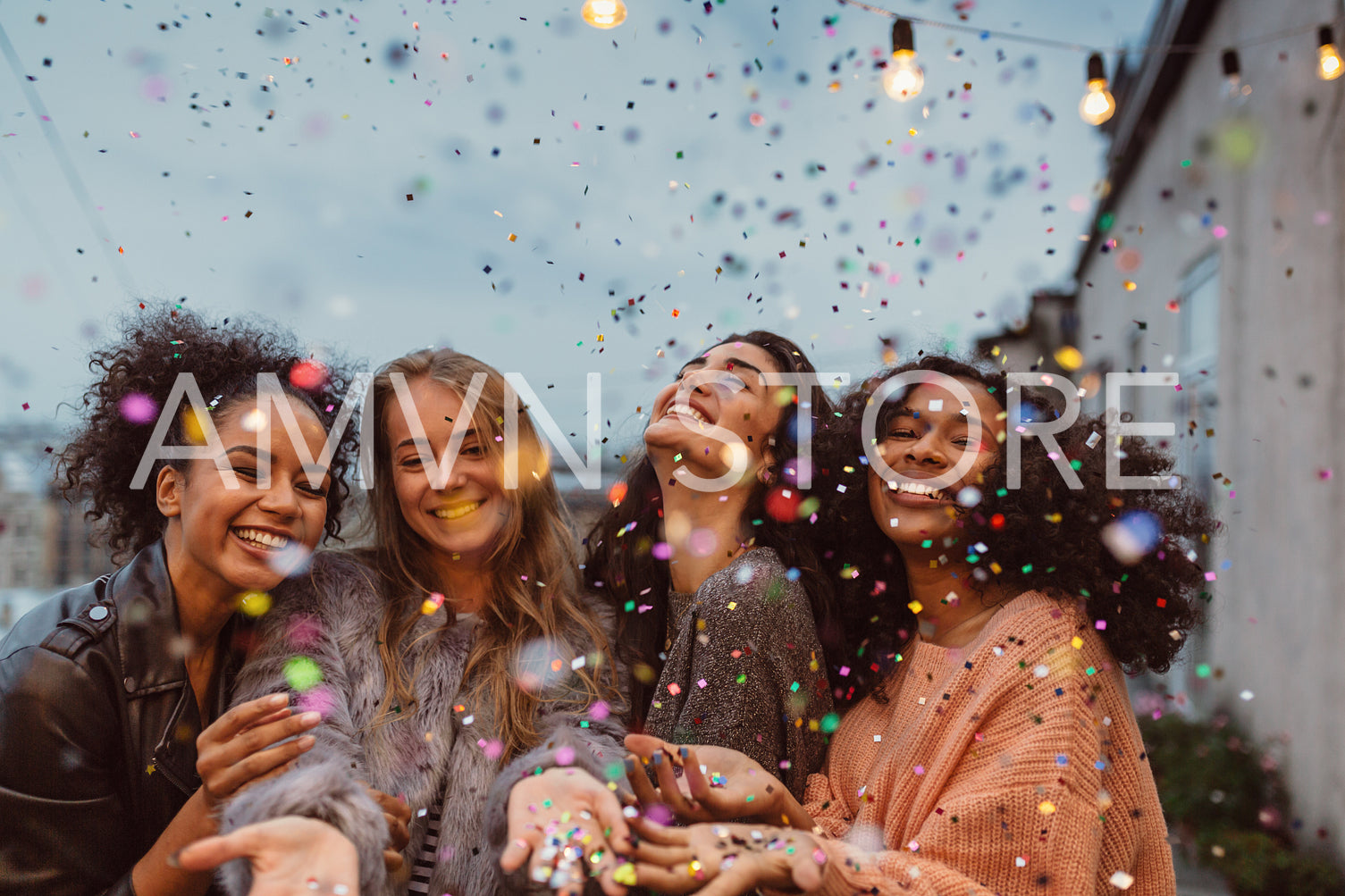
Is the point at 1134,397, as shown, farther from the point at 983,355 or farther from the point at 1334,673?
the point at 983,355

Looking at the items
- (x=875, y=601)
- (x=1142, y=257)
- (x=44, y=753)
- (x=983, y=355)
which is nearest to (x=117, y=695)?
(x=44, y=753)

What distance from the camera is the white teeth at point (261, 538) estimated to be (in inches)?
76.8

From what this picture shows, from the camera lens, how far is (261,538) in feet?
6.43

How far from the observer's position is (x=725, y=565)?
2244mm

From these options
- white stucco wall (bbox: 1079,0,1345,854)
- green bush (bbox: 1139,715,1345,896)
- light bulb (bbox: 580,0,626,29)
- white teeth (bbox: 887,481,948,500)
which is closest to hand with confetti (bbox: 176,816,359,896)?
white teeth (bbox: 887,481,948,500)

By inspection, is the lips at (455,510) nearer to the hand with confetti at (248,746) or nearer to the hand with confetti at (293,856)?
the hand with confetti at (248,746)

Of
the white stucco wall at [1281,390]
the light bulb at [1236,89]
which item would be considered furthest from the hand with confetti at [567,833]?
the light bulb at [1236,89]

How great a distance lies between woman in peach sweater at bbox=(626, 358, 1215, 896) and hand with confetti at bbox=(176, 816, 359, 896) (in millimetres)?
544

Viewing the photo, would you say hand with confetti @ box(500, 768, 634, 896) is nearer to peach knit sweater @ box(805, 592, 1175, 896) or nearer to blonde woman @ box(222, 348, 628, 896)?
blonde woman @ box(222, 348, 628, 896)

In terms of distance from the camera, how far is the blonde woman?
5.37ft

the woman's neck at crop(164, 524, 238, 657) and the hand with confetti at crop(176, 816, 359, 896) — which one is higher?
the woman's neck at crop(164, 524, 238, 657)

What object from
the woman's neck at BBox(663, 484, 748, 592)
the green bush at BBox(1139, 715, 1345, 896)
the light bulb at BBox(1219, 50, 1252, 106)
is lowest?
the green bush at BBox(1139, 715, 1345, 896)

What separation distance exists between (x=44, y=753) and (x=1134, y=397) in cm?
729

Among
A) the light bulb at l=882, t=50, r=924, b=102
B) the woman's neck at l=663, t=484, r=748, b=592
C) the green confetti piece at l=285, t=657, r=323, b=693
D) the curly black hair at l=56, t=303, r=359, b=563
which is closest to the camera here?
the green confetti piece at l=285, t=657, r=323, b=693
